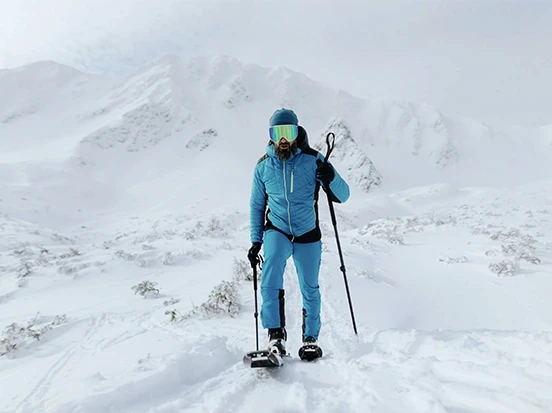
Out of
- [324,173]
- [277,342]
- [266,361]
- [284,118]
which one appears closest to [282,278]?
[277,342]

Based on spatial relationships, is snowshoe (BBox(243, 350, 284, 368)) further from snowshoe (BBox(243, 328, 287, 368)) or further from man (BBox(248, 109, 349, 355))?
man (BBox(248, 109, 349, 355))

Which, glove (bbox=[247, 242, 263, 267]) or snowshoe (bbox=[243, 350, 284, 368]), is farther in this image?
glove (bbox=[247, 242, 263, 267])

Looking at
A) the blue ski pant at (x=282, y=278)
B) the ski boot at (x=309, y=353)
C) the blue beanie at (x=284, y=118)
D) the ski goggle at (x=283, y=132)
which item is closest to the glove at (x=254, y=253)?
the blue ski pant at (x=282, y=278)

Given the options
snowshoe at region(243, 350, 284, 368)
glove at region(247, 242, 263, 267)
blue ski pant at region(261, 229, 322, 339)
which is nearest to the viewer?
snowshoe at region(243, 350, 284, 368)

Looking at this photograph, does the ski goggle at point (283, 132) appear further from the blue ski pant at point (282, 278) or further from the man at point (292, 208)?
the blue ski pant at point (282, 278)

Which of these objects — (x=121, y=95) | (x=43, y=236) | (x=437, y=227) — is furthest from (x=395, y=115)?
(x=43, y=236)

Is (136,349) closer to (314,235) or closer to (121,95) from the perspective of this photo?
(314,235)

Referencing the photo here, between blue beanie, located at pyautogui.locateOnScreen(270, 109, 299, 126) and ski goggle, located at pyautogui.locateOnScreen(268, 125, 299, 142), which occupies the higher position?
blue beanie, located at pyautogui.locateOnScreen(270, 109, 299, 126)

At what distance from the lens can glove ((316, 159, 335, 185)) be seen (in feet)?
12.5

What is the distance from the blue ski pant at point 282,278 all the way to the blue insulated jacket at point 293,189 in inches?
5.4

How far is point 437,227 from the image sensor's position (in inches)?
633

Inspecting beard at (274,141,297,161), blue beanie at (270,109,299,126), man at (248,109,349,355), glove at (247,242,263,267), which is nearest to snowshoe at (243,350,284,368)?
man at (248,109,349,355)

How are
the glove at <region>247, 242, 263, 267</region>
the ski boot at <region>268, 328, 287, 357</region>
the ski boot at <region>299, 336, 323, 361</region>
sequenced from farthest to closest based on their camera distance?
the glove at <region>247, 242, 263, 267</region> < the ski boot at <region>299, 336, 323, 361</region> < the ski boot at <region>268, 328, 287, 357</region>

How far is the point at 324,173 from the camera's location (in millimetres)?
3818
